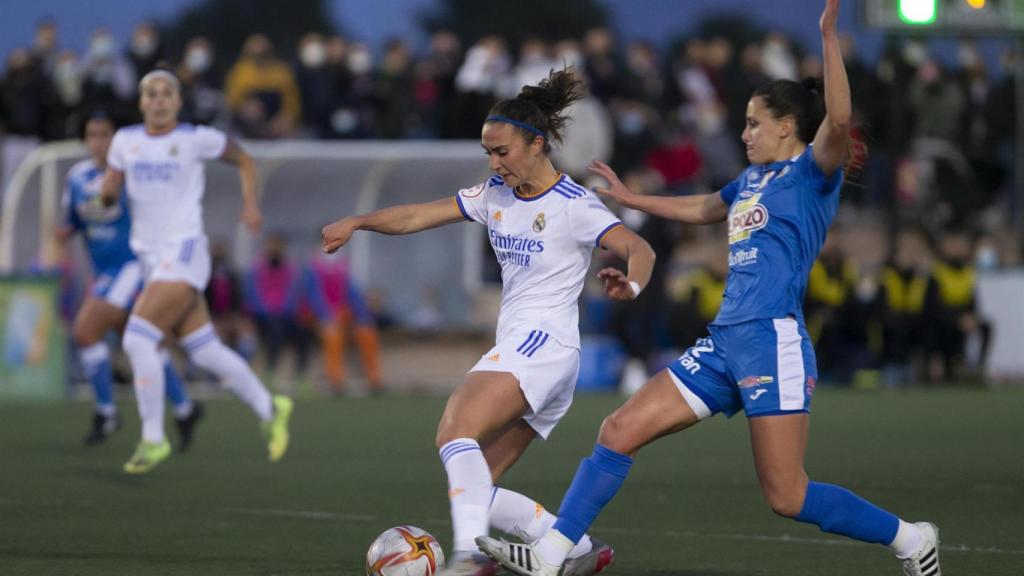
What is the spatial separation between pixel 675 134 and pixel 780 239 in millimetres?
16388

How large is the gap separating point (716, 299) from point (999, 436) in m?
6.43

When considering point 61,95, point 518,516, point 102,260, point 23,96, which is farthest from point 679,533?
point 23,96

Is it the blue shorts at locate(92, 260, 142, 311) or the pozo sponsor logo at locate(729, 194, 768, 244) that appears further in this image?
the blue shorts at locate(92, 260, 142, 311)

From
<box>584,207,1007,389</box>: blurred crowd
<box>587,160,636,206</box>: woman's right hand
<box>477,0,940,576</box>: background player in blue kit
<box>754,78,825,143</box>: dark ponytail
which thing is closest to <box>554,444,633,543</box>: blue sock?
<box>477,0,940,576</box>: background player in blue kit

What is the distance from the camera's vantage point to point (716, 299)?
2016 cm

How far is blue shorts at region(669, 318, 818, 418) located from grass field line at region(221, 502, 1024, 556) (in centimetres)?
168

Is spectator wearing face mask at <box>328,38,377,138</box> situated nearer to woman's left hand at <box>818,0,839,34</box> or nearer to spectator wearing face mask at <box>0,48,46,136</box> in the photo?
spectator wearing face mask at <box>0,48,46,136</box>

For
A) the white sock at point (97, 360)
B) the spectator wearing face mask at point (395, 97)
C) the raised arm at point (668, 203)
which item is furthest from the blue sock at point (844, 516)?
the spectator wearing face mask at point (395, 97)

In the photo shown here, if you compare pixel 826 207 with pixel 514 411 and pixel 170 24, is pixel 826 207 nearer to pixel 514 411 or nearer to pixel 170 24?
pixel 514 411

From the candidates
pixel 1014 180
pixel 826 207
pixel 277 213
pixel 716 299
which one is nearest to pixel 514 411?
Result: pixel 826 207

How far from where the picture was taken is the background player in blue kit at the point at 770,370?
21.6 feet

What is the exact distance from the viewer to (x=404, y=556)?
6547 millimetres

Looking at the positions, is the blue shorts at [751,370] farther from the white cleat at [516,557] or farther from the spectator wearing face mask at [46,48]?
the spectator wearing face mask at [46,48]

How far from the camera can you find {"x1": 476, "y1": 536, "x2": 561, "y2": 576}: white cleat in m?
6.42
